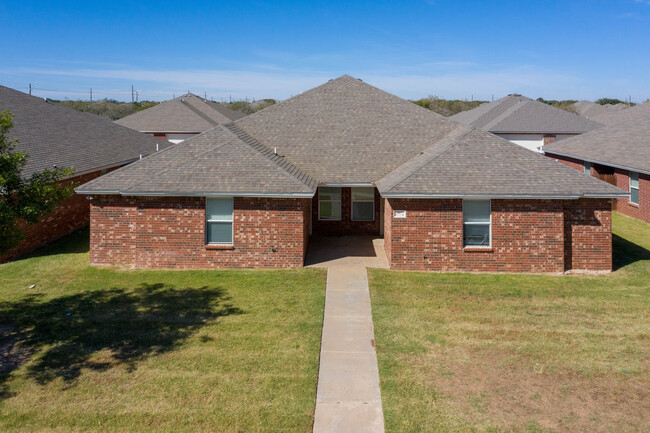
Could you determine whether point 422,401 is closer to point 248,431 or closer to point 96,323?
point 248,431

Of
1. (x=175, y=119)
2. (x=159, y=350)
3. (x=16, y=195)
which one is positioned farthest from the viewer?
(x=175, y=119)

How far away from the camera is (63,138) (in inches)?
846

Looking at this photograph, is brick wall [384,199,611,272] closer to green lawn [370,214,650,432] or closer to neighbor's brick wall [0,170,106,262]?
green lawn [370,214,650,432]

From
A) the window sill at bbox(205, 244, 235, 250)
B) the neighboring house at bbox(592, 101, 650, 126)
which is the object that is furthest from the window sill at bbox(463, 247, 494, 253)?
the neighboring house at bbox(592, 101, 650, 126)

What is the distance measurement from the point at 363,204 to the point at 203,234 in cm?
709

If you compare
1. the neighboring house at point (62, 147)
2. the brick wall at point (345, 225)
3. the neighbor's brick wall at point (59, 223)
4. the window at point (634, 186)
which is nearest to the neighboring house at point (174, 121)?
the neighboring house at point (62, 147)

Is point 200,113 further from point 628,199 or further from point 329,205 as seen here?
point 628,199

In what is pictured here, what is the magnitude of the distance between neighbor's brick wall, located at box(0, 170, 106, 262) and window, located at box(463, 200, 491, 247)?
12.7 meters

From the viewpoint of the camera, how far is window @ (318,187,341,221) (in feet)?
62.8

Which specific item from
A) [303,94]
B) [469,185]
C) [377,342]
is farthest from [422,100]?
[377,342]

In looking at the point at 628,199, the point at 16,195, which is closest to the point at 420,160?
the point at 16,195

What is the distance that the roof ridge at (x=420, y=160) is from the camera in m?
15.0

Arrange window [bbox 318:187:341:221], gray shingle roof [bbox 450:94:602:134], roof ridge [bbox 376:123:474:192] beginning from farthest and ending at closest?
1. gray shingle roof [bbox 450:94:602:134]
2. window [bbox 318:187:341:221]
3. roof ridge [bbox 376:123:474:192]

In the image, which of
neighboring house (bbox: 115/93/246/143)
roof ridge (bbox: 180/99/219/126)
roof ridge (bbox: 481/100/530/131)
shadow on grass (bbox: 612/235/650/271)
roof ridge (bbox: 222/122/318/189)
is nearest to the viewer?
shadow on grass (bbox: 612/235/650/271)
